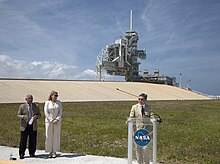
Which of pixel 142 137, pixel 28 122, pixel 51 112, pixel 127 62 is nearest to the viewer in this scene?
pixel 142 137

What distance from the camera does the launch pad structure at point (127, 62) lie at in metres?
94.8

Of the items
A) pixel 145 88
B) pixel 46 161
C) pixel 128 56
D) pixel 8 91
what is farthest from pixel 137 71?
pixel 46 161

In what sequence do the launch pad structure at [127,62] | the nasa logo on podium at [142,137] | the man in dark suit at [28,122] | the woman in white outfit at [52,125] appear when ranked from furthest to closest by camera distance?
the launch pad structure at [127,62], the woman in white outfit at [52,125], the man in dark suit at [28,122], the nasa logo on podium at [142,137]

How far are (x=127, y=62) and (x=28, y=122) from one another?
289 ft

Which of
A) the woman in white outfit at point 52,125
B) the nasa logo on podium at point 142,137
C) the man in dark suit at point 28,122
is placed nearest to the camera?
the nasa logo on podium at point 142,137

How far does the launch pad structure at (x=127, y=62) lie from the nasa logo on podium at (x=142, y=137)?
86989mm

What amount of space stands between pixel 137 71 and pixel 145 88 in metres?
30.7

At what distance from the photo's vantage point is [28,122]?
28.3 ft

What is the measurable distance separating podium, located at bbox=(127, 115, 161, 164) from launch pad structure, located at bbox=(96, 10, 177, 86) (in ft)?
285

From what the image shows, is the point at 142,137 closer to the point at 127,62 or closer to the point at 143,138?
the point at 143,138

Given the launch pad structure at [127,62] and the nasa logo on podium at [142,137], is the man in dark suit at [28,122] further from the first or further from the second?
the launch pad structure at [127,62]

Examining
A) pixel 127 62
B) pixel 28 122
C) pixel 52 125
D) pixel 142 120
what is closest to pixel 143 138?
pixel 142 120

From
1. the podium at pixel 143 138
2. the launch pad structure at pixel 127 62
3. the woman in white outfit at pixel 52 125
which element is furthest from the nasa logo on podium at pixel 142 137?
the launch pad structure at pixel 127 62

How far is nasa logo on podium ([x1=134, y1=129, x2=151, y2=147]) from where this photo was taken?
264 inches
